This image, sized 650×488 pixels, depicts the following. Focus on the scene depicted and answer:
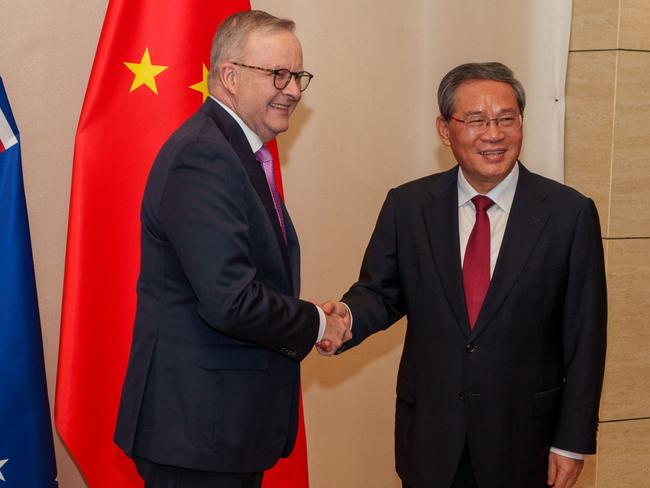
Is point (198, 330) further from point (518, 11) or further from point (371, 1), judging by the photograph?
point (518, 11)

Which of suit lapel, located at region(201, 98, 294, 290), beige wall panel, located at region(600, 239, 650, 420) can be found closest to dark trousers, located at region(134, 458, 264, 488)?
suit lapel, located at region(201, 98, 294, 290)

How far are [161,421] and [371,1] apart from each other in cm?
211

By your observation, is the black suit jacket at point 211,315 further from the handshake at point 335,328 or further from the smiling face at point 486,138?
the smiling face at point 486,138

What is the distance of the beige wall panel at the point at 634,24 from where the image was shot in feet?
11.1

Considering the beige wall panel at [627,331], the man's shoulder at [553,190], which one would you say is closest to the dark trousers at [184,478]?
the man's shoulder at [553,190]

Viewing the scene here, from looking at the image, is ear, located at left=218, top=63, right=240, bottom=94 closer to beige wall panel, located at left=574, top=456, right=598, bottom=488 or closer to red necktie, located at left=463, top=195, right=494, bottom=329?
red necktie, located at left=463, top=195, right=494, bottom=329

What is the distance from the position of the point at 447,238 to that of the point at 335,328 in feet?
1.37

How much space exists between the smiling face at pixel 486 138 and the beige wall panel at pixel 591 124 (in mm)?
1146

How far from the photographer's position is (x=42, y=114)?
3121 millimetres

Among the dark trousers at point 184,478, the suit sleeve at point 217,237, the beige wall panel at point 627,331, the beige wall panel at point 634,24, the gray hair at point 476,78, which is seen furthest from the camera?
the beige wall panel at point 627,331

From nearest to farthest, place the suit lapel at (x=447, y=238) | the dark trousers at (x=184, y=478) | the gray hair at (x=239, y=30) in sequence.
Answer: the dark trousers at (x=184, y=478) < the gray hair at (x=239, y=30) < the suit lapel at (x=447, y=238)

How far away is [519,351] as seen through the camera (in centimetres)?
231

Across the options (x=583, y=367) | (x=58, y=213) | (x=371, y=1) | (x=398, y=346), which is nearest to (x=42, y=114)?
(x=58, y=213)

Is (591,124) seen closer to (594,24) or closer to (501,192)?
(594,24)
